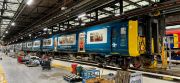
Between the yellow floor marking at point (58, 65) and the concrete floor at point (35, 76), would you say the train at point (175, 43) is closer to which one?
A: the yellow floor marking at point (58, 65)

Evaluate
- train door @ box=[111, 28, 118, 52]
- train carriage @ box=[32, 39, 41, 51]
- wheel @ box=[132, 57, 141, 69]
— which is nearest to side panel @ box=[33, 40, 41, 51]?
train carriage @ box=[32, 39, 41, 51]

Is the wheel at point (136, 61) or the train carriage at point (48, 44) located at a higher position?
the train carriage at point (48, 44)

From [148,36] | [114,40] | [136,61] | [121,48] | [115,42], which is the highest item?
[148,36]

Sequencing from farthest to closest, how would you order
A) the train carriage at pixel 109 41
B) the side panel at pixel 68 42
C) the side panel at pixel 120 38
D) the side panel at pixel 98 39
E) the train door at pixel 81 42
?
the side panel at pixel 68 42 < the train door at pixel 81 42 < the side panel at pixel 98 39 < the side panel at pixel 120 38 < the train carriage at pixel 109 41

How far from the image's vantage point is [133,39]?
833cm

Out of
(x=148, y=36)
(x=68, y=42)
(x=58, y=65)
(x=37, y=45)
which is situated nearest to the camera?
(x=148, y=36)

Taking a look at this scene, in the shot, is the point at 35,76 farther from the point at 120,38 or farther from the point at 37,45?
the point at 37,45

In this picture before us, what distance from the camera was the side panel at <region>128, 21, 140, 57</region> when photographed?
8258 millimetres

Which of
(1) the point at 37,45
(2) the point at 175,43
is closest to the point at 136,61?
(2) the point at 175,43

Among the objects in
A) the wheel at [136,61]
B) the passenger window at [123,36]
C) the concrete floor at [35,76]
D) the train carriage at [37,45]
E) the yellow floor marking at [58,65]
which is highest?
the passenger window at [123,36]

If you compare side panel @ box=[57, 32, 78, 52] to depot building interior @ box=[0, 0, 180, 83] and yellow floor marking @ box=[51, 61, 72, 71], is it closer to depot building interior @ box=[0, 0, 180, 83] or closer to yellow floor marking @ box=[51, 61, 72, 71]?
depot building interior @ box=[0, 0, 180, 83]

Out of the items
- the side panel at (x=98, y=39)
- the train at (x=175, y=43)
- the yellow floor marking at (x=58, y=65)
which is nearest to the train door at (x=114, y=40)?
the side panel at (x=98, y=39)

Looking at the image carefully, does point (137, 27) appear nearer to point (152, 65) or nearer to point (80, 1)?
point (152, 65)

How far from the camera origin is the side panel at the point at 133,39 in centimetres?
826
